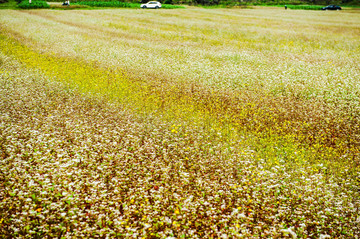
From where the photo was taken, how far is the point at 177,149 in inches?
392

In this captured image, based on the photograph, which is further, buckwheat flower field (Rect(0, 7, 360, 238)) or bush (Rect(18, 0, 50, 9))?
bush (Rect(18, 0, 50, 9))

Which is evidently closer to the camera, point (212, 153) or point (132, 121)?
point (212, 153)

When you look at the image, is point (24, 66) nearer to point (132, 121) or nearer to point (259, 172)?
point (132, 121)

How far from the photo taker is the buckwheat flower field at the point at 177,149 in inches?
266

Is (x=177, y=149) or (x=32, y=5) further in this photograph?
(x=32, y=5)

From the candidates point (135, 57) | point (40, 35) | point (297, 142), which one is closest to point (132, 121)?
point (297, 142)

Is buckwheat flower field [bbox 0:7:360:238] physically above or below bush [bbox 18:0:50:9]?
below

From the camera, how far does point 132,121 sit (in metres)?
12.1

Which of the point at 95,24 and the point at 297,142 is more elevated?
the point at 95,24

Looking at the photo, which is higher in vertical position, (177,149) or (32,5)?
(32,5)

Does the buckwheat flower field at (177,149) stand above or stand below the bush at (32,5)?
below

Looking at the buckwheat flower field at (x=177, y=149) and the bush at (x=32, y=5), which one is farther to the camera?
the bush at (x=32, y=5)

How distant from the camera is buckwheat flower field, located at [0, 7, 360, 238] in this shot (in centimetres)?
676

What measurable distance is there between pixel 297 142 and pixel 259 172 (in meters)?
3.10
